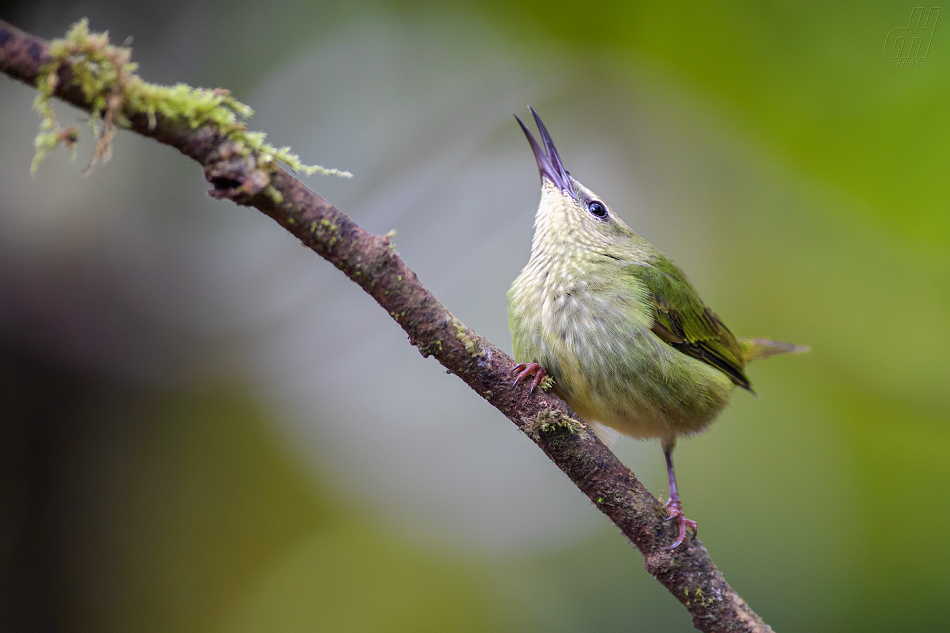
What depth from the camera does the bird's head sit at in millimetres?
2918

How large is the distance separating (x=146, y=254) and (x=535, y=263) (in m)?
3.12

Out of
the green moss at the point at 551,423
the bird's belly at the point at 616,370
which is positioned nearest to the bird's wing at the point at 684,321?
the bird's belly at the point at 616,370

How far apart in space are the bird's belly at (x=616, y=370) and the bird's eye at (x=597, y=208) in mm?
806

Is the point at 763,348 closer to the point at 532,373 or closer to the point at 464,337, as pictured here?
the point at 532,373

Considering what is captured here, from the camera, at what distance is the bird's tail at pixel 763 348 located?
3.75 metres

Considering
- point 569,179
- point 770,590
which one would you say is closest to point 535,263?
point 569,179

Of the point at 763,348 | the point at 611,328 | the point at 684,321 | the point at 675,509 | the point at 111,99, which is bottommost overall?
the point at 111,99

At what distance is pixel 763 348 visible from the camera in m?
3.82

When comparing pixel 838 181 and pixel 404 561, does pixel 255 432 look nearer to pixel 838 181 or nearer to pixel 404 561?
pixel 404 561

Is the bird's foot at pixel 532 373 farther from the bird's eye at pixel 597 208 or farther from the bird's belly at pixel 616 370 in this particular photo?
the bird's eye at pixel 597 208

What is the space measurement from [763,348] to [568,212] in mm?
1769

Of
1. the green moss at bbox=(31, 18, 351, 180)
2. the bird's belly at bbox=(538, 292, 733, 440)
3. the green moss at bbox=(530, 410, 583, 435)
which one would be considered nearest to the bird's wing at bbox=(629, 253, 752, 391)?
the bird's belly at bbox=(538, 292, 733, 440)

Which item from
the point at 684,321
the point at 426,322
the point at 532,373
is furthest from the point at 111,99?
the point at 684,321

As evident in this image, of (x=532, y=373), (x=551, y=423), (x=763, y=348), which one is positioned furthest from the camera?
(x=763, y=348)
